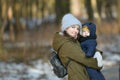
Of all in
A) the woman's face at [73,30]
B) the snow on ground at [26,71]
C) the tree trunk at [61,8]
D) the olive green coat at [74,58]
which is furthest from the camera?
the tree trunk at [61,8]

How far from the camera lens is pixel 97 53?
669cm

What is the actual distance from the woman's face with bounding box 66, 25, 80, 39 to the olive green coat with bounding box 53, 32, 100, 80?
0.24 ft

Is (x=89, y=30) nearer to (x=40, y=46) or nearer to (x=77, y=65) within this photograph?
(x=77, y=65)

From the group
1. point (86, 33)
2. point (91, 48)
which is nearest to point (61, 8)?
point (86, 33)

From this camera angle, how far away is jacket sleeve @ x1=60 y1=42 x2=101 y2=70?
257 inches

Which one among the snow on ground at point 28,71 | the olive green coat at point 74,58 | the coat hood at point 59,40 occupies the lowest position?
the snow on ground at point 28,71

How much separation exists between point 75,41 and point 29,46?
15930mm

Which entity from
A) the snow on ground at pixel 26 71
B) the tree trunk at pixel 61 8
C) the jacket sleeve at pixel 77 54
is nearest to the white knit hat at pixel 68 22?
the jacket sleeve at pixel 77 54

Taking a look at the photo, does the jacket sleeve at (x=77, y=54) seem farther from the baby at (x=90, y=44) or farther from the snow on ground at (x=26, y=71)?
the snow on ground at (x=26, y=71)

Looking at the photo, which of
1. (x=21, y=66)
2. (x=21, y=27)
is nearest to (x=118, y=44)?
(x=21, y=66)

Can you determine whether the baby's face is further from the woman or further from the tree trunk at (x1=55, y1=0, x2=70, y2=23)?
the tree trunk at (x1=55, y1=0, x2=70, y2=23)

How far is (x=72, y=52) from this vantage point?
6.57m

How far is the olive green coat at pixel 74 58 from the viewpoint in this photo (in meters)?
6.51

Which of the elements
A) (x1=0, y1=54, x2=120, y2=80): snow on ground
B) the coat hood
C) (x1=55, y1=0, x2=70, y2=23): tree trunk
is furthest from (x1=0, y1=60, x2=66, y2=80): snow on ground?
(x1=55, y1=0, x2=70, y2=23): tree trunk
